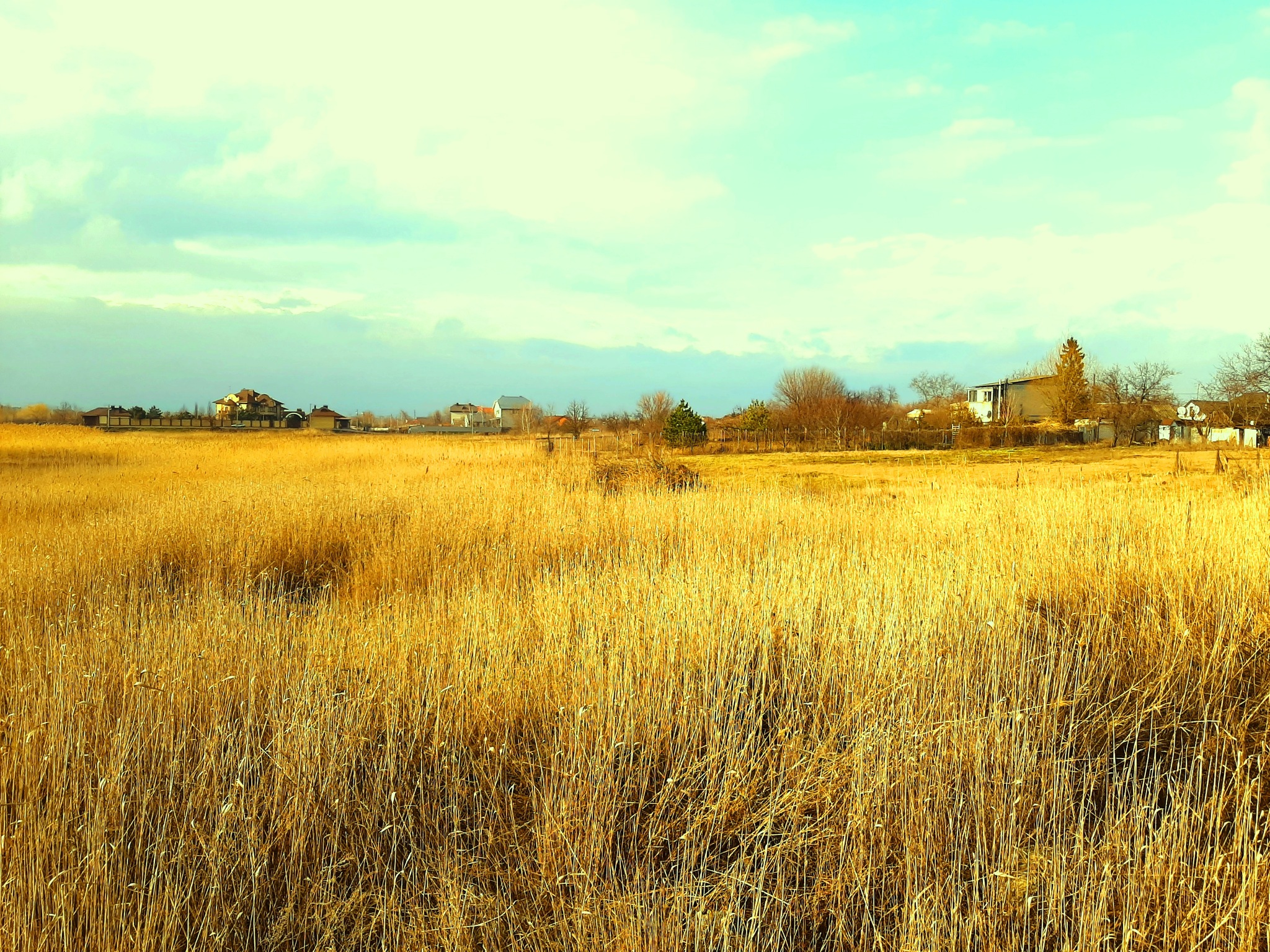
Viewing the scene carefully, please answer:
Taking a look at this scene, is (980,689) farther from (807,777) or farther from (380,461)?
(380,461)

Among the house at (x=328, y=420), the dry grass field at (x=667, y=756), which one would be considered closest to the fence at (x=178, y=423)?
the house at (x=328, y=420)

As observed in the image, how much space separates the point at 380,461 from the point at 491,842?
21.7 meters

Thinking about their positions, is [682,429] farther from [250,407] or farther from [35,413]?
[35,413]

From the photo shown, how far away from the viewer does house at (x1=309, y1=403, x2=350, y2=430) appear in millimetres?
86500

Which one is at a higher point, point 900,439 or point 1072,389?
point 1072,389

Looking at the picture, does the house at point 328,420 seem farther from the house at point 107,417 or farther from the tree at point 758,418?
the tree at point 758,418

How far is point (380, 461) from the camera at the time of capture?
23328 millimetres

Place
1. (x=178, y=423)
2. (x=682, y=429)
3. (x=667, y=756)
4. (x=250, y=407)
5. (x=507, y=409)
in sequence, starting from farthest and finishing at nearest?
(x=507, y=409)
(x=250, y=407)
(x=178, y=423)
(x=682, y=429)
(x=667, y=756)

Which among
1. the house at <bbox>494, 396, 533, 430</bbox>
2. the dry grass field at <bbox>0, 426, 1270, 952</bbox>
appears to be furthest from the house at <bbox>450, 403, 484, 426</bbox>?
the dry grass field at <bbox>0, 426, 1270, 952</bbox>

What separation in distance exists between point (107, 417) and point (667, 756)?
3313 inches

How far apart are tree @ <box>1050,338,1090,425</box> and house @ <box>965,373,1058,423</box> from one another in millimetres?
2961

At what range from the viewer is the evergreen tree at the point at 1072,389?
5003 centimetres

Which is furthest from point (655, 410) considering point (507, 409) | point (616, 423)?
point (507, 409)

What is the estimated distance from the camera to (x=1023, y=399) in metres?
61.6
